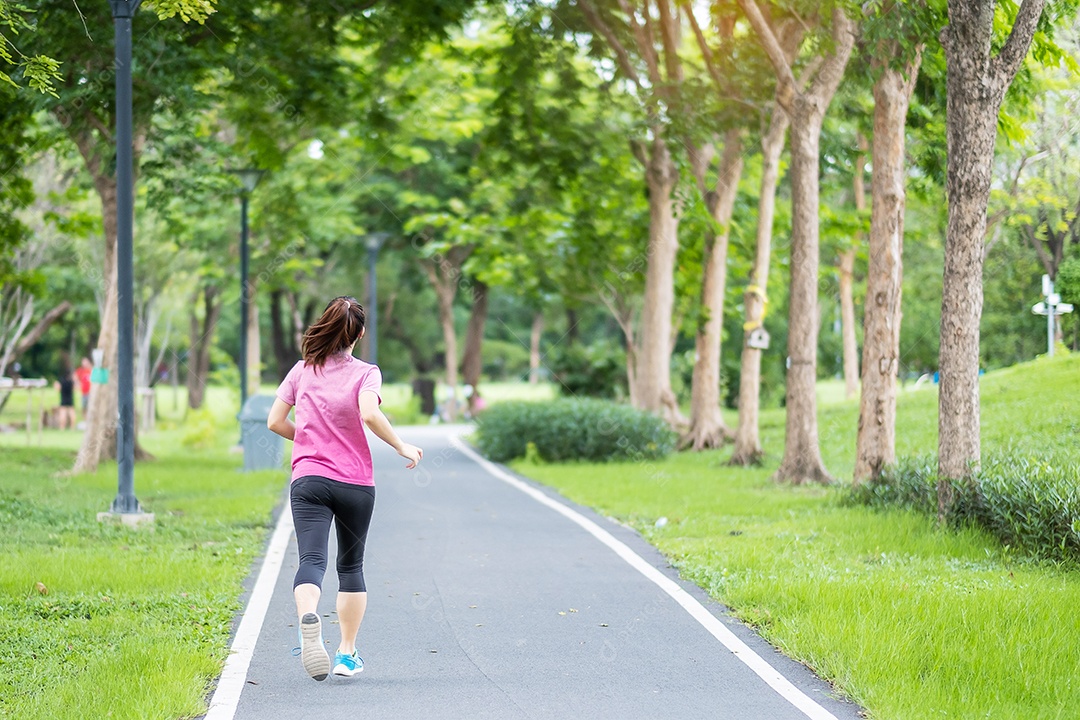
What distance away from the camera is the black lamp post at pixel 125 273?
12391mm

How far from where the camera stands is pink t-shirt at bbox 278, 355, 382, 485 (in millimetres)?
6066

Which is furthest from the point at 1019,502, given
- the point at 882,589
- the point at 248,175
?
the point at 248,175

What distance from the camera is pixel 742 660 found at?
6.57 m

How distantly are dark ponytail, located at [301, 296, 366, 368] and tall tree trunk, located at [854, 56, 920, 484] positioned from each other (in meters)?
9.00

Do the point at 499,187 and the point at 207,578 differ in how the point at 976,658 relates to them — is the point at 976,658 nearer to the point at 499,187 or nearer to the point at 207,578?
the point at 207,578

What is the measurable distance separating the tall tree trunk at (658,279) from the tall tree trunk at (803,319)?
5.81m

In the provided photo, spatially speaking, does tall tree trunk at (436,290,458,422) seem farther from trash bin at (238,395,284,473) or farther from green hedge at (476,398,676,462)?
trash bin at (238,395,284,473)

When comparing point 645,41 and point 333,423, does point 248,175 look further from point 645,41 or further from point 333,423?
point 333,423

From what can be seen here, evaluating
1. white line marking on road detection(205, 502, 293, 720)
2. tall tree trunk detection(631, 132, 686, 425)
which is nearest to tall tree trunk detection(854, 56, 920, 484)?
white line marking on road detection(205, 502, 293, 720)

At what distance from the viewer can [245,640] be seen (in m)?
7.04

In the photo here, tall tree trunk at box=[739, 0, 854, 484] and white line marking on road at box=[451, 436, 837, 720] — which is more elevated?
tall tree trunk at box=[739, 0, 854, 484]

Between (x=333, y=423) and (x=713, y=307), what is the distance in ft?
56.4

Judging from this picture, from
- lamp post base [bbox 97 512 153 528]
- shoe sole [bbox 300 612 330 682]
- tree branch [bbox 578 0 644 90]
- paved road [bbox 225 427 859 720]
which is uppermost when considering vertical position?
tree branch [bbox 578 0 644 90]

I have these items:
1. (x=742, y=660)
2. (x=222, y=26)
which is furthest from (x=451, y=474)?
(x=742, y=660)
